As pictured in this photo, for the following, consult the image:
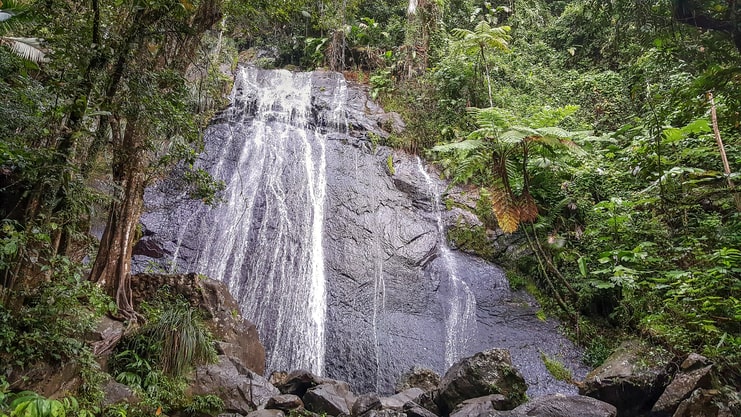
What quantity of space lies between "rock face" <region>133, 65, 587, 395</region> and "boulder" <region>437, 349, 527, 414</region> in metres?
1.47

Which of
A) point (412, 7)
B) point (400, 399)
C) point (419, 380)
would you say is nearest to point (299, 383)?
point (400, 399)

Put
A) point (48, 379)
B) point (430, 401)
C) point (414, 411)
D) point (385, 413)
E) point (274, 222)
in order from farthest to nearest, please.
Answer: point (274, 222)
point (430, 401)
point (414, 411)
point (385, 413)
point (48, 379)

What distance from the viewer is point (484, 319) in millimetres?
8648

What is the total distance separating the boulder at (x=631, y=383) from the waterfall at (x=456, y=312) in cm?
242

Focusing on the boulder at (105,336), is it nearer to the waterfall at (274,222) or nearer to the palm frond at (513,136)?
the waterfall at (274,222)

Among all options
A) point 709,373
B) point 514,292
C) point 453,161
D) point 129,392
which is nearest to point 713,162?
point 709,373

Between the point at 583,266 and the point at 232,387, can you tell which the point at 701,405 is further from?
the point at 232,387

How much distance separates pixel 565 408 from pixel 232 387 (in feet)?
13.2

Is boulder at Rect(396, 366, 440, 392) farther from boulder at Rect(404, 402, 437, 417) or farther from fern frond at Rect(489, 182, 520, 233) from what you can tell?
fern frond at Rect(489, 182, 520, 233)

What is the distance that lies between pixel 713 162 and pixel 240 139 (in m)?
10.5

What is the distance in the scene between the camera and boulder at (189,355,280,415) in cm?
524

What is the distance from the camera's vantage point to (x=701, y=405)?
4730 mm

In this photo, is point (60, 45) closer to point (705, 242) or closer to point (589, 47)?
point (705, 242)

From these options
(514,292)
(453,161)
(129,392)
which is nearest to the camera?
(129,392)
